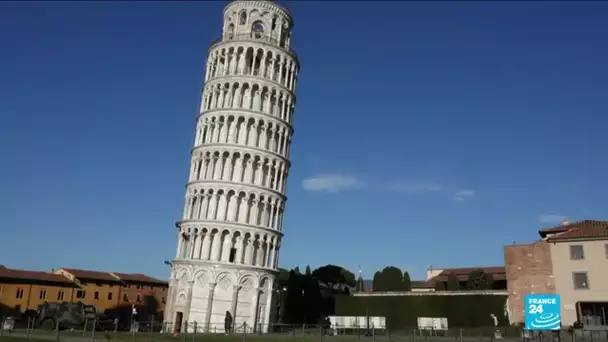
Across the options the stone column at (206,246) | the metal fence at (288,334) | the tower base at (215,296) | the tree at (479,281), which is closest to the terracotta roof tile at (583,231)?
the tree at (479,281)

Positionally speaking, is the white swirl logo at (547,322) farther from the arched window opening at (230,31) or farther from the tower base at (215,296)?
the arched window opening at (230,31)

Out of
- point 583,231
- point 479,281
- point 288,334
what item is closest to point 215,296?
point 288,334

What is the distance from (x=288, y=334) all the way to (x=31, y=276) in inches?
1798

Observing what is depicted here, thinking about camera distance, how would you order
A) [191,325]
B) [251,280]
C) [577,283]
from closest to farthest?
[577,283] → [191,325] → [251,280]

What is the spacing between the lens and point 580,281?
4403 centimetres

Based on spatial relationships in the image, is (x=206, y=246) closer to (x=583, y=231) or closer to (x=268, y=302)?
(x=268, y=302)

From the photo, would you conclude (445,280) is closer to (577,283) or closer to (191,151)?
(577,283)

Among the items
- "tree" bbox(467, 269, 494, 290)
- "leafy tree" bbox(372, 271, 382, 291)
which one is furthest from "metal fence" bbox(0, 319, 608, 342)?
"leafy tree" bbox(372, 271, 382, 291)

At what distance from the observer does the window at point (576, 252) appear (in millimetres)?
44594

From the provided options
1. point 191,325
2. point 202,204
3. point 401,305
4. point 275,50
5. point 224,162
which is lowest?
point 191,325

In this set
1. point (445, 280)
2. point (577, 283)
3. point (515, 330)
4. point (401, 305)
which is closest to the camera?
point (515, 330)

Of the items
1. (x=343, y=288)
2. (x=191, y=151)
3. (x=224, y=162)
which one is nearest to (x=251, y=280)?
(x=224, y=162)

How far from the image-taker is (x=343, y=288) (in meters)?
102

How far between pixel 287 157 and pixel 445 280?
2363 cm
